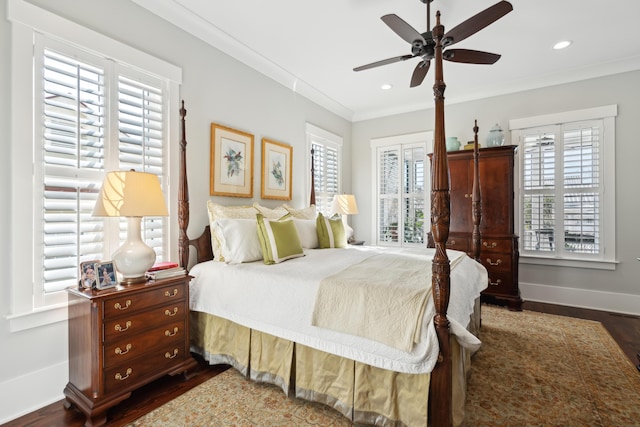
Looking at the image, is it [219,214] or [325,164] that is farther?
[325,164]

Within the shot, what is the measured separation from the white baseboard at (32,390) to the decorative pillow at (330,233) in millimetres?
2280

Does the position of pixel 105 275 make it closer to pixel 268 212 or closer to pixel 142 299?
pixel 142 299

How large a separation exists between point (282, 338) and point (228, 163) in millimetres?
1917

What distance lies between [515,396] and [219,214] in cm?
264

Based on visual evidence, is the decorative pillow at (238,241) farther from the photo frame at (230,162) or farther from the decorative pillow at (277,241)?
the photo frame at (230,162)

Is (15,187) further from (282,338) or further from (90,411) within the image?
(282,338)

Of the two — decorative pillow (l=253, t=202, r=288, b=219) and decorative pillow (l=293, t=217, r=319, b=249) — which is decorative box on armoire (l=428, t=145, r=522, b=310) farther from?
decorative pillow (l=253, t=202, r=288, b=219)

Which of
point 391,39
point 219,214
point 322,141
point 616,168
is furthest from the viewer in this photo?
point 322,141

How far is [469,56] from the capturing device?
2455mm

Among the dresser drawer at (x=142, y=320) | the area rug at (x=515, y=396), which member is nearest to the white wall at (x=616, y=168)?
the area rug at (x=515, y=396)

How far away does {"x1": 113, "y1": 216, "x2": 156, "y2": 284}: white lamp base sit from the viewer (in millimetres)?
1964

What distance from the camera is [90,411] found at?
1.70 m

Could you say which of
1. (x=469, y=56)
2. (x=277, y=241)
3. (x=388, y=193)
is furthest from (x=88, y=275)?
(x=388, y=193)

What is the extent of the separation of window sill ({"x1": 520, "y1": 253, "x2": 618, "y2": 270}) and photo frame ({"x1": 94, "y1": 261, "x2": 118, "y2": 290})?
4715 millimetres
